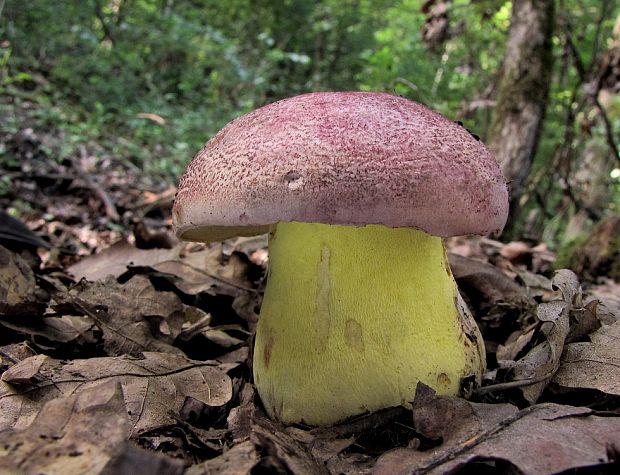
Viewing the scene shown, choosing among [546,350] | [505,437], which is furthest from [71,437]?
[546,350]

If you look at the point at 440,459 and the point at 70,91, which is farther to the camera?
the point at 70,91

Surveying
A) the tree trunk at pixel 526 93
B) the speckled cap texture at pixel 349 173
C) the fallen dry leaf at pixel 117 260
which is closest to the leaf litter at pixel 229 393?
the fallen dry leaf at pixel 117 260

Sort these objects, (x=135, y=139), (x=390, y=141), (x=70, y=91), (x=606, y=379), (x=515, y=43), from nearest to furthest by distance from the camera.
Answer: (x=390, y=141) → (x=606, y=379) → (x=515, y=43) → (x=135, y=139) → (x=70, y=91)

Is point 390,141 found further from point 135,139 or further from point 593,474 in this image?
point 135,139

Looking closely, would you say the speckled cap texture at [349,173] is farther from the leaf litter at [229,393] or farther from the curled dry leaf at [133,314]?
the curled dry leaf at [133,314]

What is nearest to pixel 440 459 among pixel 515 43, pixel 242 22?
pixel 515 43

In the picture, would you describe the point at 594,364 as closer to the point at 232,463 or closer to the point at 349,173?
the point at 349,173

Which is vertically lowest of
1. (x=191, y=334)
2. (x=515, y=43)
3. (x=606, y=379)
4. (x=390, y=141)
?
(x=191, y=334)
